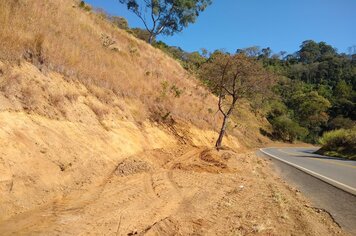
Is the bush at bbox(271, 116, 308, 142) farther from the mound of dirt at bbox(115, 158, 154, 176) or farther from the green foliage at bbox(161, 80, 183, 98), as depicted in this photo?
the mound of dirt at bbox(115, 158, 154, 176)

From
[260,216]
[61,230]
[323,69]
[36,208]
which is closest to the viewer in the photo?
[61,230]

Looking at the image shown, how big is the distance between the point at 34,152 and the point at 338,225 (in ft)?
19.3

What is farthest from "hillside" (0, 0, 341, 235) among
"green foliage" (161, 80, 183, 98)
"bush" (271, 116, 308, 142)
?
"bush" (271, 116, 308, 142)

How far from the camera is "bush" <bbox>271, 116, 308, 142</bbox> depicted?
65.6m

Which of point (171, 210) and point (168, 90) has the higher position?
point (168, 90)

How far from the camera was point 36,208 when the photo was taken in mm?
6203

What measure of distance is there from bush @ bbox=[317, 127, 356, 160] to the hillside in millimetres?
20335

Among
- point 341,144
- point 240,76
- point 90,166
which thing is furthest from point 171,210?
point 341,144

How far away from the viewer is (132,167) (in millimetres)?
9672

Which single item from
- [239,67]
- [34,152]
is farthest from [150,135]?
[239,67]

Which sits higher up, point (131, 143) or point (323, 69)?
point (323, 69)

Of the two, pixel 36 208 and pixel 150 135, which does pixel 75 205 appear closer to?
pixel 36 208

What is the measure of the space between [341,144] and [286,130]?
31896 mm

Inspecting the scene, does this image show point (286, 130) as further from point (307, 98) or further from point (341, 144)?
point (341, 144)
